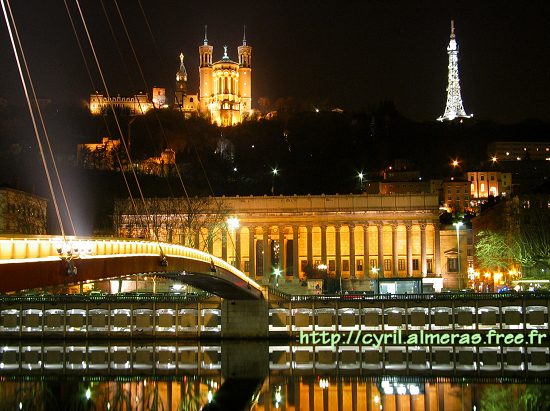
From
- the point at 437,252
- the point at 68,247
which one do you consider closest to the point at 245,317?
the point at 68,247

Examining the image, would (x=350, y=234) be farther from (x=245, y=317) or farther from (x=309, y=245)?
(x=245, y=317)

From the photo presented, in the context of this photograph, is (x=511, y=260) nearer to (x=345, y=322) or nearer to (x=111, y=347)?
(x=345, y=322)

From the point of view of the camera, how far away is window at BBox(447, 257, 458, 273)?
396 ft

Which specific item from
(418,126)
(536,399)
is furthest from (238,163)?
(536,399)

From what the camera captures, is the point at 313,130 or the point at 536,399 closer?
the point at 536,399

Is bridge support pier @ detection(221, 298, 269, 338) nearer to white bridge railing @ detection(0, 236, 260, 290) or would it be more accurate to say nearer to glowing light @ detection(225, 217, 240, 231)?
glowing light @ detection(225, 217, 240, 231)

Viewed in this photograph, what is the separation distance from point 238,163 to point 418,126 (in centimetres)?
4648

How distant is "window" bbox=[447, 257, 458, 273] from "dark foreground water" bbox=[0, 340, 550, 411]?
200 ft

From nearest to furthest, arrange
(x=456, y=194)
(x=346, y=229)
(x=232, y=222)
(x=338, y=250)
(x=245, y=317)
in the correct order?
(x=245, y=317)
(x=232, y=222)
(x=338, y=250)
(x=346, y=229)
(x=456, y=194)

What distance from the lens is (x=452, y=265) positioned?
121875 mm

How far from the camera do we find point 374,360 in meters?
55.2

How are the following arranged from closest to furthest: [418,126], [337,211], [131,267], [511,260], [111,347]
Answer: [131,267] → [111,347] → [511,260] → [337,211] → [418,126]

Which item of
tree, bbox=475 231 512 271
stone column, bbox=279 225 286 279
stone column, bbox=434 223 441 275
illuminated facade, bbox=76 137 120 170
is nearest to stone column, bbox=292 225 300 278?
Result: stone column, bbox=279 225 286 279

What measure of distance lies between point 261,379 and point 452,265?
78.6 meters
